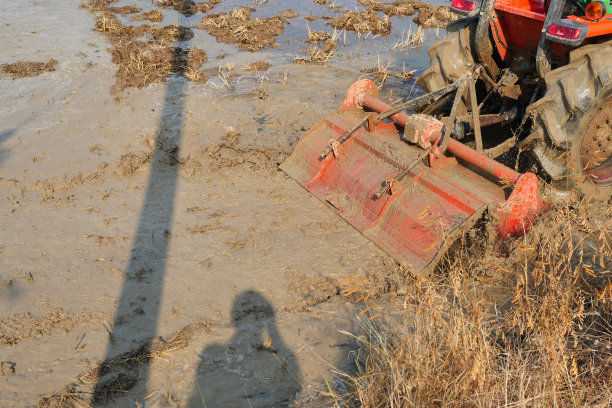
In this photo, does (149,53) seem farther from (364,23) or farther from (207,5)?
(364,23)

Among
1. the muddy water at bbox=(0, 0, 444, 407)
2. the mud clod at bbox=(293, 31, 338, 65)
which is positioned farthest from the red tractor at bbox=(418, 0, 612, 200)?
the mud clod at bbox=(293, 31, 338, 65)

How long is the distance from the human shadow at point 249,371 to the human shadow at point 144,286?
36 centimetres

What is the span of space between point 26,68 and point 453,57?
19.7 ft

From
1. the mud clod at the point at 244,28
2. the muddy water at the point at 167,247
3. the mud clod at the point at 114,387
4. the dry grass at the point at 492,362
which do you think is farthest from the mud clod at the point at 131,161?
the mud clod at the point at 244,28

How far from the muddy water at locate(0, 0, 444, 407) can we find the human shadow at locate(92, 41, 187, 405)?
13 mm

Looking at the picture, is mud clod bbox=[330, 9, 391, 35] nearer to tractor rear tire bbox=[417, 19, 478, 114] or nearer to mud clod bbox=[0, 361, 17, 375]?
tractor rear tire bbox=[417, 19, 478, 114]

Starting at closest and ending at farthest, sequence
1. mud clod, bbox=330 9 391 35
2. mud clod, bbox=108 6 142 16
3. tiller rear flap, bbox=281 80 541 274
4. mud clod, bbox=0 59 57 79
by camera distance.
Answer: tiller rear flap, bbox=281 80 541 274, mud clod, bbox=0 59 57 79, mud clod, bbox=330 9 391 35, mud clod, bbox=108 6 142 16

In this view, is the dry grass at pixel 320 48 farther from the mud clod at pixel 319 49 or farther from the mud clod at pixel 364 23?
the mud clod at pixel 364 23

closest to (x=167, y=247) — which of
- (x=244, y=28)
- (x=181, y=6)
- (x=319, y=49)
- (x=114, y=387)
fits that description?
(x=114, y=387)

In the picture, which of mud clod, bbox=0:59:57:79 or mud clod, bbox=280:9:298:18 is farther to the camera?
mud clod, bbox=280:9:298:18

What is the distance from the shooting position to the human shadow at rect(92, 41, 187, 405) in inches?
122

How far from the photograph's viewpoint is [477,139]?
172 inches

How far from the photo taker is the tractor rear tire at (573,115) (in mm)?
4117

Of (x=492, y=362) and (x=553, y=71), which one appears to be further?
(x=553, y=71)
